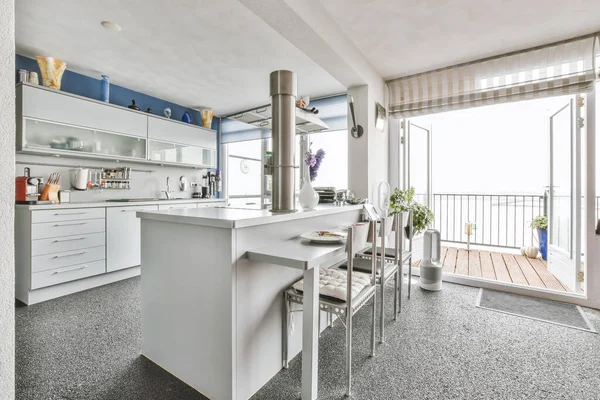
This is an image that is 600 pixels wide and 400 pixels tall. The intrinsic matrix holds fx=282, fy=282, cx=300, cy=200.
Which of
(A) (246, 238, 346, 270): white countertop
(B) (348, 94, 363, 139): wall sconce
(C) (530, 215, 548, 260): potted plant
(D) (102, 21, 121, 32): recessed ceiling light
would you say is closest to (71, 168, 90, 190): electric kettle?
(D) (102, 21, 121, 32): recessed ceiling light

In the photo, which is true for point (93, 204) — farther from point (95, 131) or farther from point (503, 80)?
point (503, 80)

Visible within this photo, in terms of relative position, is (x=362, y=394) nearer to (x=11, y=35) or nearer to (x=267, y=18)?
(x=11, y=35)

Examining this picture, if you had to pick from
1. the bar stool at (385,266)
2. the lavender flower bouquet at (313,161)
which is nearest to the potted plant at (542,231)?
the bar stool at (385,266)

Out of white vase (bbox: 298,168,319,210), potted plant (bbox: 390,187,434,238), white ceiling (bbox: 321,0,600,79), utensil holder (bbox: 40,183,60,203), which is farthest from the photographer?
potted plant (bbox: 390,187,434,238)

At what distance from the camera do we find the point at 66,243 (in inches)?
114

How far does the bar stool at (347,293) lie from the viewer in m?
1.47

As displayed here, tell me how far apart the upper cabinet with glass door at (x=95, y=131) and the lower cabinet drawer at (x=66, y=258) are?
109cm

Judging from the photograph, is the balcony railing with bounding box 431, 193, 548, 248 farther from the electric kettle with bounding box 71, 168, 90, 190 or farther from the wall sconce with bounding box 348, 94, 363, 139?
the electric kettle with bounding box 71, 168, 90, 190

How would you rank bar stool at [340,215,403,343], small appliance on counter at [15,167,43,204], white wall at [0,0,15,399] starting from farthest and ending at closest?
small appliance on counter at [15,167,43,204]
bar stool at [340,215,403,343]
white wall at [0,0,15,399]

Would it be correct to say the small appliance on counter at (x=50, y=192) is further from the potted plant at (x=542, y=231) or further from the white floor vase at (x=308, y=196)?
the potted plant at (x=542, y=231)

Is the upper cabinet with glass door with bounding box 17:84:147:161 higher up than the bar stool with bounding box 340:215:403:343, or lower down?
higher up

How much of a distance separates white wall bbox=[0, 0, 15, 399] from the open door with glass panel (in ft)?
11.7

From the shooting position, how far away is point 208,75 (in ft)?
11.3

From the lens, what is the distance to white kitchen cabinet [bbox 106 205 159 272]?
324cm
